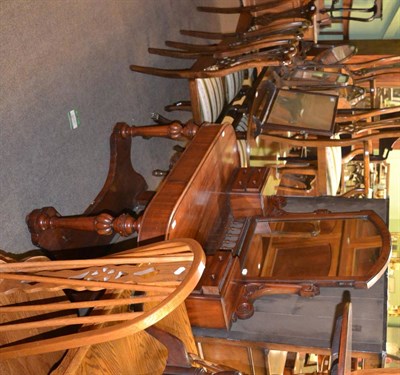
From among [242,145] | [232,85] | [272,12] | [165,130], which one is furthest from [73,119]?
[272,12]

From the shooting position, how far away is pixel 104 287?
3.87ft

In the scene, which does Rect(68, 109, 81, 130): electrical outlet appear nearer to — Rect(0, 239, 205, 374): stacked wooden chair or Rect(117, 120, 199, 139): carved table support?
Rect(117, 120, 199, 139): carved table support

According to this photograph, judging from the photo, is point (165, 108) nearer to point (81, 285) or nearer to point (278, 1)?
point (278, 1)

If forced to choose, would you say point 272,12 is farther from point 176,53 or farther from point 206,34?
point 176,53

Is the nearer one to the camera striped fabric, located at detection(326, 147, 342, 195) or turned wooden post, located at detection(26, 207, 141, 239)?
turned wooden post, located at detection(26, 207, 141, 239)

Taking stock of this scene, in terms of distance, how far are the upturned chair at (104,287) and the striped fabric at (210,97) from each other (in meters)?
1.58

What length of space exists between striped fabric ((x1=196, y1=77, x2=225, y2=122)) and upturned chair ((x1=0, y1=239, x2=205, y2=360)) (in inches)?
62.0

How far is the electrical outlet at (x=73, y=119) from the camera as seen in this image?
2.47 meters

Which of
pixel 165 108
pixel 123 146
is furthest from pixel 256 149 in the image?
pixel 123 146

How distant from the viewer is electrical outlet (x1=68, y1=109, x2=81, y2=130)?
97.4 inches

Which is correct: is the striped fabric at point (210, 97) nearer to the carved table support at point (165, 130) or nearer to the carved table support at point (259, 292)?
the carved table support at point (165, 130)

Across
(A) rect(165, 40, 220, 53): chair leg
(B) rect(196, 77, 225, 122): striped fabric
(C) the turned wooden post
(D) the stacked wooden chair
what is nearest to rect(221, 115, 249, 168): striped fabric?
(B) rect(196, 77, 225, 122): striped fabric

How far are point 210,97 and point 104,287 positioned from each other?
2027 millimetres

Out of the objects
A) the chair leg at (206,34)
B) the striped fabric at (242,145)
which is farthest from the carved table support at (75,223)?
the chair leg at (206,34)
